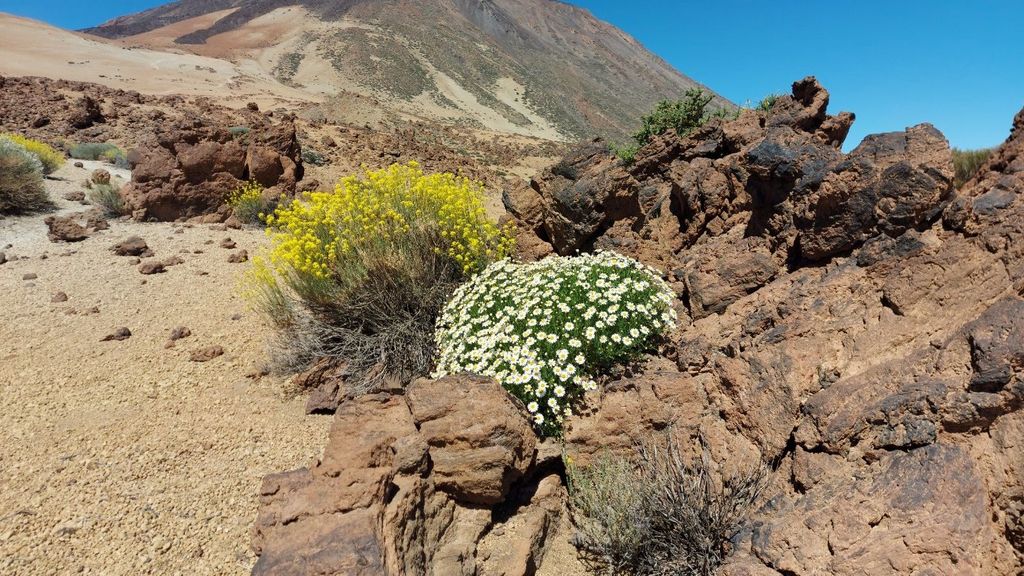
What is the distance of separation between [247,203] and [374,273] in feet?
24.4

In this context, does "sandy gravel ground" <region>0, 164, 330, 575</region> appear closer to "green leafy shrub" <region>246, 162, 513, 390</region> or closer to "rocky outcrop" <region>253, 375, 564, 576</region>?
"green leafy shrub" <region>246, 162, 513, 390</region>

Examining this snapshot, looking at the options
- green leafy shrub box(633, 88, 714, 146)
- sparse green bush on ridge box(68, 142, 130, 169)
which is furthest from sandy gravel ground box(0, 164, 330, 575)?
sparse green bush on ridge box(68, 142, 130, 169)

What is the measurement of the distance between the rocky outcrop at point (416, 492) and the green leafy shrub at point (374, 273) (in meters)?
1.72

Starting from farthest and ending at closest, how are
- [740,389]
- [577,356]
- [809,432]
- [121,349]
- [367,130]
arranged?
1. [367,130]
2. [121,349]
3. [577,356]
4. [740,389]
5. [809,432]

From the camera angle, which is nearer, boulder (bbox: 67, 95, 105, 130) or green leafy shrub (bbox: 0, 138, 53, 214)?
green leafy shrub (bbox: 0, 138, 53, 214)

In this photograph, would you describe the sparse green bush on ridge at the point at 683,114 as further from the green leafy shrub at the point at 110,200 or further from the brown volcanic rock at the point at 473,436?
the green leafy shrub at the point at 110,200

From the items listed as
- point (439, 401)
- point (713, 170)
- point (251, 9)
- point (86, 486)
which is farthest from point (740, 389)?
point (251, 9)

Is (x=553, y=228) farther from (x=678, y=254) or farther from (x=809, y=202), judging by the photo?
(x=809, y=202)

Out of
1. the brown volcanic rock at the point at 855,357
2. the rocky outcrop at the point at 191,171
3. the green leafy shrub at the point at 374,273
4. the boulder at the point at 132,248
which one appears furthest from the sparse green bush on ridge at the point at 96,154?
the brown volcanic rock at the point at 855,357

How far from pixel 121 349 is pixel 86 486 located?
102 inches

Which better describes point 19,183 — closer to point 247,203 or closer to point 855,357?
point 247,203

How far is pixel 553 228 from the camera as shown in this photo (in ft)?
19.2

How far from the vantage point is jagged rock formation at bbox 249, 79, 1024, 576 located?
2.22 metres

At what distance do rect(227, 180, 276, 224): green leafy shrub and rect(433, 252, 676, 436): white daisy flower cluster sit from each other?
8.37 meters
